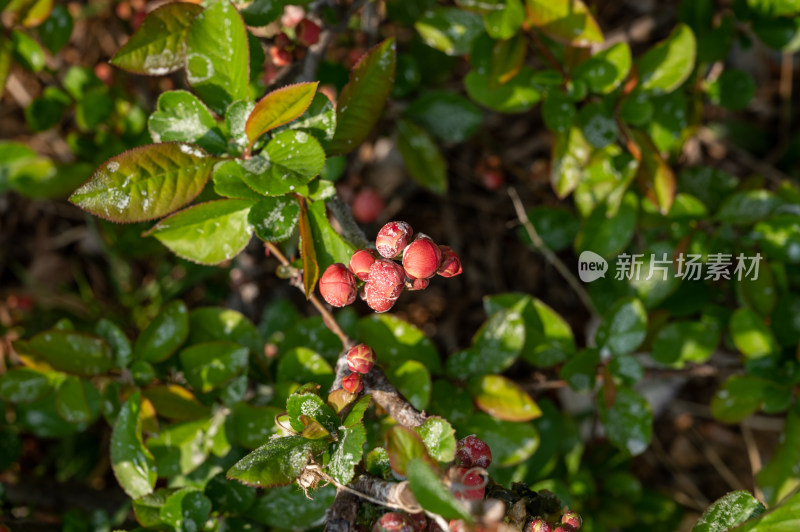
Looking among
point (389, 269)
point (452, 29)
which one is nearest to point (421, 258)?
point (389, 269)

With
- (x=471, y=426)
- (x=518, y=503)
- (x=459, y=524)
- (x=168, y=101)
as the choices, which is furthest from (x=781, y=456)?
(x=168, y=101)

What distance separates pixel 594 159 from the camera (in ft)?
6.22

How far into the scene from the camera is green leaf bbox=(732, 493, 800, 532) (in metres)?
0.97

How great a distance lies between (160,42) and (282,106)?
1.42 ft

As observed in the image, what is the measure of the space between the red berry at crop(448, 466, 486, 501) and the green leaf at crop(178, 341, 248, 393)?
73 centimetres

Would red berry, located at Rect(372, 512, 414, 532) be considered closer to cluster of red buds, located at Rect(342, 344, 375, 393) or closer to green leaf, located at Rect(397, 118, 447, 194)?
cluster of red buds, located at Rect(342, 344, 375, 393)

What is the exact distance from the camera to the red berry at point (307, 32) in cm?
161

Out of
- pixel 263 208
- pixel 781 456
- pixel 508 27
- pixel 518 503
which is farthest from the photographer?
pixel 781 456

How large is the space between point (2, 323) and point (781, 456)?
277 cm

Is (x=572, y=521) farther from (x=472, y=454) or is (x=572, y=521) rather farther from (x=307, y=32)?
(x=307, y=32)

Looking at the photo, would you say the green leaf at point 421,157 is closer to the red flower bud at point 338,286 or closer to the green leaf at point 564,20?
the green leaf at point 564,20

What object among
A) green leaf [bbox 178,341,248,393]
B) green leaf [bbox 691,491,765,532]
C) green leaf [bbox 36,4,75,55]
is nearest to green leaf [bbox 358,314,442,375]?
green leaf [bbox 178,341,248,393]

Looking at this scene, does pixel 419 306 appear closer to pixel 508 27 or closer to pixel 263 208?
pixel 508 27

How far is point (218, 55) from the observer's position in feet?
4.23
